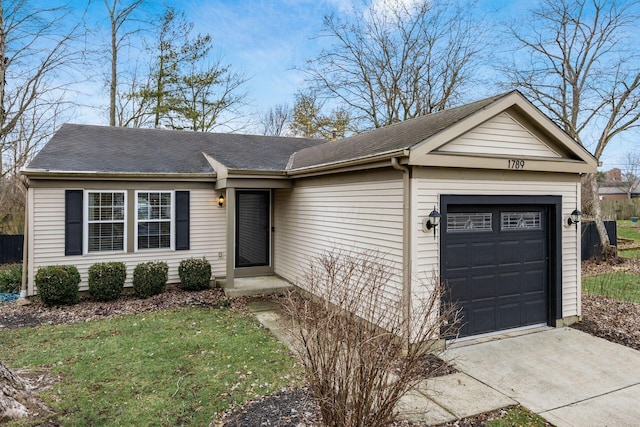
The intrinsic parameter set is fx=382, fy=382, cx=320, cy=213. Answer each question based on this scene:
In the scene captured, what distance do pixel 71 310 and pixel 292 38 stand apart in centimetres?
1396

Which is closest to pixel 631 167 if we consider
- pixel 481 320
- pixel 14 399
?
pixel 481 320

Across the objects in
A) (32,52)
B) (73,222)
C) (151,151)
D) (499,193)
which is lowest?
(73,222)

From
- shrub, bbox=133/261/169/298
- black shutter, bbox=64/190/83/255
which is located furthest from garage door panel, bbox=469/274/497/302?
black shutter, bbox=64/190/83/255

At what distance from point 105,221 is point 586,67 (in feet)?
53.4

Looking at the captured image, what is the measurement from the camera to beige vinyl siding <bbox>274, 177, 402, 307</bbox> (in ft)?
18.9

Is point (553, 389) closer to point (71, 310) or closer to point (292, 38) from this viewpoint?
point (71, 310)

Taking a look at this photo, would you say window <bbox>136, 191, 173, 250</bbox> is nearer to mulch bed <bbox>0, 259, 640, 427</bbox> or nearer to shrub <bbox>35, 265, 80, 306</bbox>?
mulch bed <bbox>0, 259, 640, 427</bbox>

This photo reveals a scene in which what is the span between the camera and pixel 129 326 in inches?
262

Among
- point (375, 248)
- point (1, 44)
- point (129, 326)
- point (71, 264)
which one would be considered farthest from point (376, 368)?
point (71, 264)

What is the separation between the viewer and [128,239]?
9031 millimetres

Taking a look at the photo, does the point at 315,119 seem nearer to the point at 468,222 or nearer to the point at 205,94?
the point at 205,94

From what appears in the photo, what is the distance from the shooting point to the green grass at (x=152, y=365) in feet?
12.6

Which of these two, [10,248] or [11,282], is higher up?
[10,248]

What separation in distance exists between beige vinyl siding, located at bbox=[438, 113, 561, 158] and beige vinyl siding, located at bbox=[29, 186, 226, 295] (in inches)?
250
